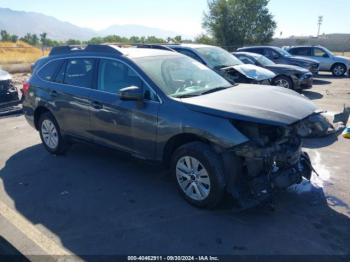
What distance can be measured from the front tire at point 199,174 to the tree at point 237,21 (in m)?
32.1

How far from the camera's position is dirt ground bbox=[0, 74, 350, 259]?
350 centimetres

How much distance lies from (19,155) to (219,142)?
4155 mm

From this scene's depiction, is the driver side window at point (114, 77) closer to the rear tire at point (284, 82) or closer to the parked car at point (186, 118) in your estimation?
the parked car at point (186, 118)

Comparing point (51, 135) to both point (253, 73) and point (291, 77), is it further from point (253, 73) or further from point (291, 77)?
point (291, 77)

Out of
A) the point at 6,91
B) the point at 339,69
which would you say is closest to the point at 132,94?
the point at 6,91

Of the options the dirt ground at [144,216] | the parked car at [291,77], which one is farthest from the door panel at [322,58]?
the dirt ground at [144,216]

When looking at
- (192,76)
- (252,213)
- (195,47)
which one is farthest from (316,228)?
(195,47)

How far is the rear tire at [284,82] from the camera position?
11.9 m

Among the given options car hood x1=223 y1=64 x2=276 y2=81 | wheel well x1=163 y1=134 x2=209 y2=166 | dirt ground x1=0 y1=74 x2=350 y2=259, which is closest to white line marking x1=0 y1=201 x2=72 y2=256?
dirt ground x1=0 y1=74 x2=350 y2=259

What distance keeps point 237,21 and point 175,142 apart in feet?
110

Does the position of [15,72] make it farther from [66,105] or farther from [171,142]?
[171,142]

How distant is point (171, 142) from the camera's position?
4.37 m

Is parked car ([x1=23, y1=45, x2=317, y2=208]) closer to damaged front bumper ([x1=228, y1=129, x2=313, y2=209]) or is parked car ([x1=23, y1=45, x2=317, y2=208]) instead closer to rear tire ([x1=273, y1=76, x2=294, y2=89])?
damaged front bumper ([x1=228, y1=129, x2=313, y2=209])

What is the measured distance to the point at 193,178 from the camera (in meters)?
4.17
